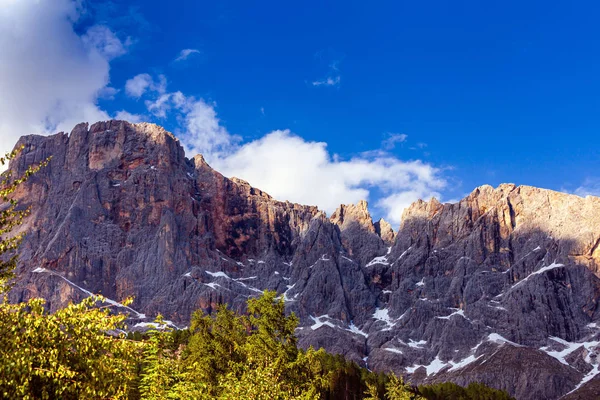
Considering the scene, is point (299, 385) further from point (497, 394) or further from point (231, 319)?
point (497, 394)

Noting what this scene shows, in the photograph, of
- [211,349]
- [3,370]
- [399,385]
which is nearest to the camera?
[3,370]

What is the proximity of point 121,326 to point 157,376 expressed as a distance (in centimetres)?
750

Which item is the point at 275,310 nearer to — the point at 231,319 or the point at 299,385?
the point at 299,385

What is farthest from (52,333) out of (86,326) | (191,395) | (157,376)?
(157,376)

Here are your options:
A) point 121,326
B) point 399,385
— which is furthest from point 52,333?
point 399,385

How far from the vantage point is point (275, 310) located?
A: 41719 mm

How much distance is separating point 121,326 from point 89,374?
2296 mm

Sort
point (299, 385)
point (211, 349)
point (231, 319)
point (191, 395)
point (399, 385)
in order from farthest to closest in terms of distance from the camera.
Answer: point (399, 385), point (231, 319), point (211, 349), point (299, 385), point (191, 395)

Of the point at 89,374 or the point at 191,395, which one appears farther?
the point at 191,395

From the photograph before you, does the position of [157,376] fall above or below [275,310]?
below

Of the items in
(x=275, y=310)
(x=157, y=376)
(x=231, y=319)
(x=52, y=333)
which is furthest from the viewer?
(x=231, y=319)

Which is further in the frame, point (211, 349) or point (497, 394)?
point (497, 394)

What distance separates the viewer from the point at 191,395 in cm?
2177

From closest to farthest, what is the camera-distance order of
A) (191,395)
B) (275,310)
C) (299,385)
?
(191,395)
(299,385)
(275,310)
